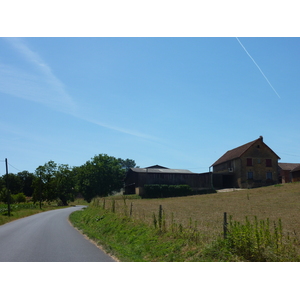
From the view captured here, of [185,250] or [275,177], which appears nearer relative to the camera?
[185,250]

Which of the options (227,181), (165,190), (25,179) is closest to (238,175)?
(227,181)

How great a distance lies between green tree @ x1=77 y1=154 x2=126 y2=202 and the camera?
237 ft

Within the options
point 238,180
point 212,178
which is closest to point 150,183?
point 212,178

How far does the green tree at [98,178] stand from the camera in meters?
72.2

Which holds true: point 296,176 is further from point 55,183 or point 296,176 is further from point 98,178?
point 55,183

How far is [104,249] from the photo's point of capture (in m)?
11.5

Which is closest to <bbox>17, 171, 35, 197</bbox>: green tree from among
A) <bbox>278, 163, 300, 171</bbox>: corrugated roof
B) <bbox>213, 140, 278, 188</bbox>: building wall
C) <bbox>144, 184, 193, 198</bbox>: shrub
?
<bbox>144, 184, 193, 198</bbox>: shrub

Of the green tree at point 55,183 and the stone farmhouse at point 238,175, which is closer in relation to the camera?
the stone farmhouse at point 238,175

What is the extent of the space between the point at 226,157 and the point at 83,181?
33.6 meters

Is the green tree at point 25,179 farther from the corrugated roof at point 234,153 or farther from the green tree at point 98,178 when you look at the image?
the corrugated roof at point 234,153

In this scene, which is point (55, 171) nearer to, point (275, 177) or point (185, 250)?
point (275, 177)

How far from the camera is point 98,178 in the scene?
7231cm

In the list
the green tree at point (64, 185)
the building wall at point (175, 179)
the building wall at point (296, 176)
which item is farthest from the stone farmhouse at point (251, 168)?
the green tree at point (64, 185)
